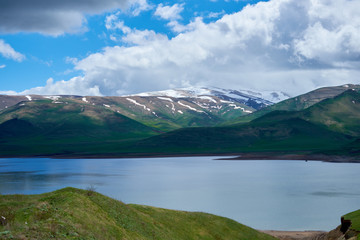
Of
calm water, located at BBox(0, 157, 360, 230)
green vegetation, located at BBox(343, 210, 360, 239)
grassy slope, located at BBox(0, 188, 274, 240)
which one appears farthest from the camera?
calm water, located at BBox(0, 157, 360, 230)

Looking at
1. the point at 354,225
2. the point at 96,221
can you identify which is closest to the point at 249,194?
the point at 354,225

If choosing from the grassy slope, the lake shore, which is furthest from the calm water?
the grassy slope

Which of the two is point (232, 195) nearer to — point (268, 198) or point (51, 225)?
point (268, 198)

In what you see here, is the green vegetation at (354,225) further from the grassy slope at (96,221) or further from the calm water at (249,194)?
the calm water at (249,194)

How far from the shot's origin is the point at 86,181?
129 meters

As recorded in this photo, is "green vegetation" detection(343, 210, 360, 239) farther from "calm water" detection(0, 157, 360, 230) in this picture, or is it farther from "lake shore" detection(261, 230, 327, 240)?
"calm water" detection(0, 157, 360, 230)

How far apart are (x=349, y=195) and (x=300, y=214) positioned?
2649cm

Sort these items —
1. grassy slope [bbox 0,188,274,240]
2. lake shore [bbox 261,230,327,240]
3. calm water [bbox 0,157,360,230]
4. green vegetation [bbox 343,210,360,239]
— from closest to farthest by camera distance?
grassy slope [bbox 0,188,274,240] < green vegetation [bbox 343,210,360,239] < lake shore [bbox 261,230,327,240] < calm water [bbox 0,157,360,230]

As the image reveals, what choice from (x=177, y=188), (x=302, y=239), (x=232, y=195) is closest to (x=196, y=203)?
(x=232, y=195)

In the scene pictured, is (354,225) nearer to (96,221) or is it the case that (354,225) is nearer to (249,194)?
(96,221)

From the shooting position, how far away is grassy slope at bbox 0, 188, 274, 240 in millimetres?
23114

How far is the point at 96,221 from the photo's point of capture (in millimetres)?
28812

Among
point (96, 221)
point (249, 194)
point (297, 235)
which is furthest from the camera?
point (249, 194)

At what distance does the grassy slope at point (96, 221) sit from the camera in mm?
23114
